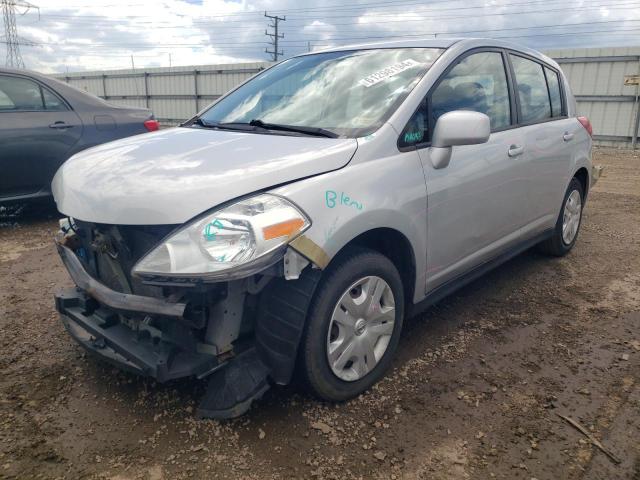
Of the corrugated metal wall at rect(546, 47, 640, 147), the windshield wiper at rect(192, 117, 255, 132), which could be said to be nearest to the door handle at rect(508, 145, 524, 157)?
the windshield wiper at rect(192, 117, 255, 132)

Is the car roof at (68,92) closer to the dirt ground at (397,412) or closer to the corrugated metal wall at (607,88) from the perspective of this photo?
the dirt ground at (397,412)

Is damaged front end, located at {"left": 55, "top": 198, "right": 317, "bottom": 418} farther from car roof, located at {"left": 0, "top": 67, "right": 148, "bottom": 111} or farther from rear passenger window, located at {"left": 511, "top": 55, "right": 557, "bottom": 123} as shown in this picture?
car roof, located at {"left": 0, "top": 67, "right": 148, "bottom": 111}

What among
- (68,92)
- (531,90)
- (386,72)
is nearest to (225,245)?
(386,72)

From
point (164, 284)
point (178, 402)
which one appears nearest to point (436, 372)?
point (178, 402)

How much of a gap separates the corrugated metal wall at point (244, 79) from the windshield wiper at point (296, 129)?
133 inches

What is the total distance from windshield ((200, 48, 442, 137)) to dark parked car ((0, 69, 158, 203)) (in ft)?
8.35

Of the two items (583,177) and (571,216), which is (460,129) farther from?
(583,177)

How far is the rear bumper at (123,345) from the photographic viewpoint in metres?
2.07

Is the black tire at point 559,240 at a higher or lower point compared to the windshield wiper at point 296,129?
lower

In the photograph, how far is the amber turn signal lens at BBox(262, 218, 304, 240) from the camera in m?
1.94

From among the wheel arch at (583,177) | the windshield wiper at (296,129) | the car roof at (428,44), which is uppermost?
the car roof at (428,44)

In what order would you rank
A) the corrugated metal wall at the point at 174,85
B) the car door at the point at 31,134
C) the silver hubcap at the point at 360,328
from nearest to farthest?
the silver hubcap at the point at 360,328 < the car door at the point at 31,134 < the corrugated metal wall at the point at 174,85

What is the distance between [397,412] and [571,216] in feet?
10.1

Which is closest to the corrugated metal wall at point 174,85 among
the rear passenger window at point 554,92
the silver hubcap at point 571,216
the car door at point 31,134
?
the car door at point 31,134
